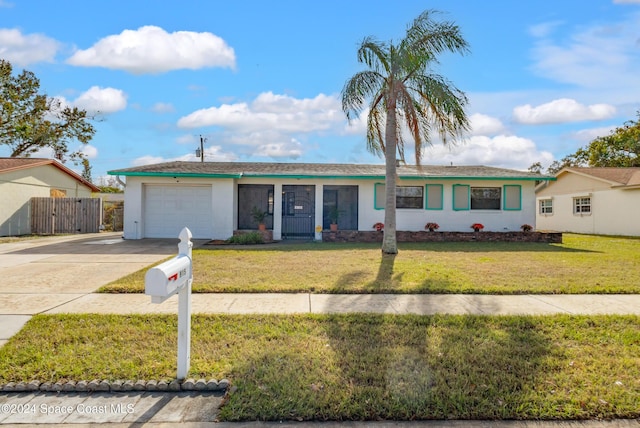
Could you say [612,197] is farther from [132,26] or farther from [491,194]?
[132,26]

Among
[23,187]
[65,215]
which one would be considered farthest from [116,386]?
[23,187]

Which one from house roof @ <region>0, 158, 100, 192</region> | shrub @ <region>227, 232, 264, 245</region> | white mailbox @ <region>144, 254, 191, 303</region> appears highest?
house roof @ <region>0, 158, 100, 192</region>

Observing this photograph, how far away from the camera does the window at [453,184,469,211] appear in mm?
16406

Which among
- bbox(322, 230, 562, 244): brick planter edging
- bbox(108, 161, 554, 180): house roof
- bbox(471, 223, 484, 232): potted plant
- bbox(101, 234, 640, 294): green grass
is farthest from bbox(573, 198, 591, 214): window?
bbox(101, 234, 640, 294): green grass

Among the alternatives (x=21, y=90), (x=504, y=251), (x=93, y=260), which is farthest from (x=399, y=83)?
(x=21, y=90)

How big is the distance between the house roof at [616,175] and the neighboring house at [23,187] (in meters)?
28.8

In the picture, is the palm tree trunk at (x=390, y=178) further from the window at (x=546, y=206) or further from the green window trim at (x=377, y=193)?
the window at (x=546, y=206)

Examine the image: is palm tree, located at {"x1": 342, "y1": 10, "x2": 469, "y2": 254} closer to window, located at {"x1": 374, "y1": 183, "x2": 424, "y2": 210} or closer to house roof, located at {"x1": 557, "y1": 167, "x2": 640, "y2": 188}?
window, located at {"x1": 374, "y1": 183, "x2": 424, "y2": 210}

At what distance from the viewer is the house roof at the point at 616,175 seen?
62.8ft

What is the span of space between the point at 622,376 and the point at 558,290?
3.37m

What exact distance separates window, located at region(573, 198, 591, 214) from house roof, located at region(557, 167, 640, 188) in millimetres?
1491

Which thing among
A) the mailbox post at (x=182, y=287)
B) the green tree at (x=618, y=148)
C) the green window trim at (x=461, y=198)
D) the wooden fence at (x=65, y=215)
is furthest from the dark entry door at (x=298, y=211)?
the green tree at (x=618, y=148)

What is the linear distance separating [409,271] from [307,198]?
9425mm

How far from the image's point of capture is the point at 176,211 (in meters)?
15.6
